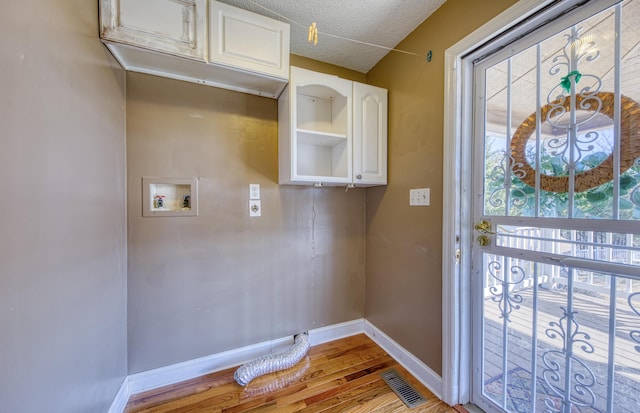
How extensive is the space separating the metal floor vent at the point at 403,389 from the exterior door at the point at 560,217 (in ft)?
1.15

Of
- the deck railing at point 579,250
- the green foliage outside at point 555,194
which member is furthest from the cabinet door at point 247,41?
the deck railing at point 579,250

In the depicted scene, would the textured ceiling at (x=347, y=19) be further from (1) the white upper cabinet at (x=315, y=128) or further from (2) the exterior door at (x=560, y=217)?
(2) the exterior door at (x=560, y=217)

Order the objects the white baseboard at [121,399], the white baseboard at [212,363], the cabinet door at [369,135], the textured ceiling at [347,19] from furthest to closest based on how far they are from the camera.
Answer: the cabinet door at [369,135]
the white baseboard at [212,363]
the textured ceiling at [347,19]
the white baseboard at [121,399]

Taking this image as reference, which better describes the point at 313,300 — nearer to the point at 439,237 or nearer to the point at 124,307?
the point at 439,237

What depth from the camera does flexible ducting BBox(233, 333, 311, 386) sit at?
5.30ft

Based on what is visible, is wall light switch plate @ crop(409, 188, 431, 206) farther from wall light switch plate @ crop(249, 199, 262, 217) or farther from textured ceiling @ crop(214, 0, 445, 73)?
wall light switch plate @ crop(249, 199, 262, 217)

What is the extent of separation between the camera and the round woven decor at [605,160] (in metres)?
0.89

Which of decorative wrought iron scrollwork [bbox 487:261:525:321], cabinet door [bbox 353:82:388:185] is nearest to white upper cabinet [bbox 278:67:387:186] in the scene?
cabinet door [bbox 353:82:388:185]

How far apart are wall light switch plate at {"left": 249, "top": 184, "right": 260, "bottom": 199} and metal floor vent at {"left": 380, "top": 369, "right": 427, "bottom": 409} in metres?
1.61

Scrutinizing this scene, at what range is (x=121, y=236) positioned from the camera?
144cm

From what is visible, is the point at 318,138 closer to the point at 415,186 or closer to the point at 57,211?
the point at 415,186

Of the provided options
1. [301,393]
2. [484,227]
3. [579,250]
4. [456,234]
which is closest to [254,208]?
[301,393]

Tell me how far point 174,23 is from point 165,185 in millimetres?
970

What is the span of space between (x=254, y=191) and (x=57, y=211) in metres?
1.08
